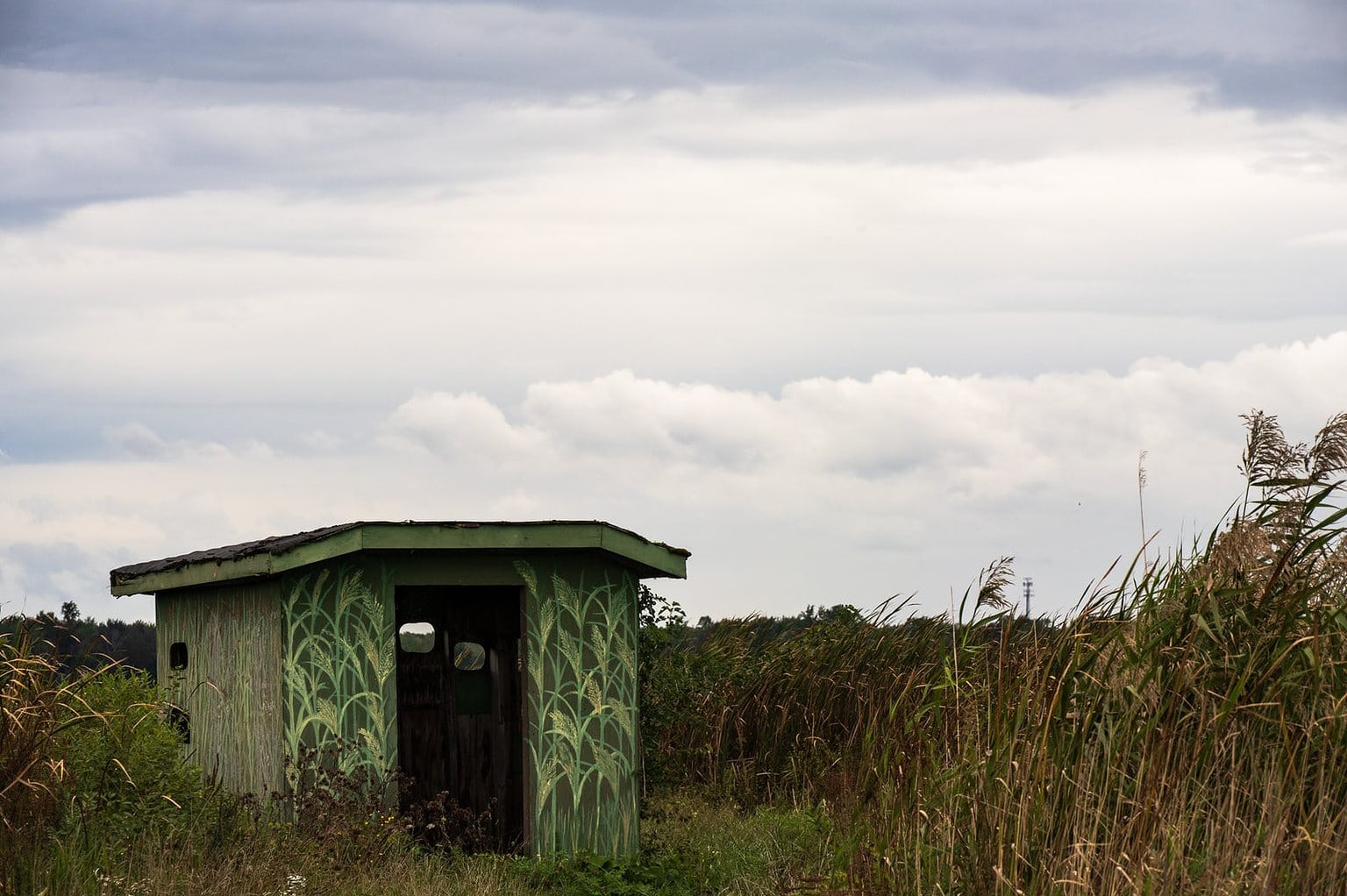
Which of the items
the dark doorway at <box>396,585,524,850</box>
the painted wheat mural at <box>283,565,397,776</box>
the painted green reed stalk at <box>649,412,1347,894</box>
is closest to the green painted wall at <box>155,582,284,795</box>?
the painted wheat mural at <box>283,565,397,776</box>

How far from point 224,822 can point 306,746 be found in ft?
3.45

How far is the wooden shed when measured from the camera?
11141mm

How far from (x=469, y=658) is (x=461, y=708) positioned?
0.45 m

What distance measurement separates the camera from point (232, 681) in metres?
12.2

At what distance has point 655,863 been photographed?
37.0 ft

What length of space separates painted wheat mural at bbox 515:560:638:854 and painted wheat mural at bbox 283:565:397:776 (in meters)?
1.14

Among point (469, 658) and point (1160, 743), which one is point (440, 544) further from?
point (1160, 743)

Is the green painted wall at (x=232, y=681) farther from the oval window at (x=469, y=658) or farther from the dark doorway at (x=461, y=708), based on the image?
the oval window at (x=469, y=658)

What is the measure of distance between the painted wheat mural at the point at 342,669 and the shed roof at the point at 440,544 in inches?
15.0

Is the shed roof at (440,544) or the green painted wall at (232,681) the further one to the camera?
the green painted wall at (232,681)

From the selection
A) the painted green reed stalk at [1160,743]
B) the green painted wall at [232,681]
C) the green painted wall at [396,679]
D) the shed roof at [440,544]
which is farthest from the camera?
the green painted wall at [232,681]

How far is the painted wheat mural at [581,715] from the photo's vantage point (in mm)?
11570

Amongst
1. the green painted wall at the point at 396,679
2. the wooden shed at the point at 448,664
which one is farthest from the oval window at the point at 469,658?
the green painted wall at the point at 396,679

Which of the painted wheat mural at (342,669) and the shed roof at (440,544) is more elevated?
the shed roof at (440,544)
